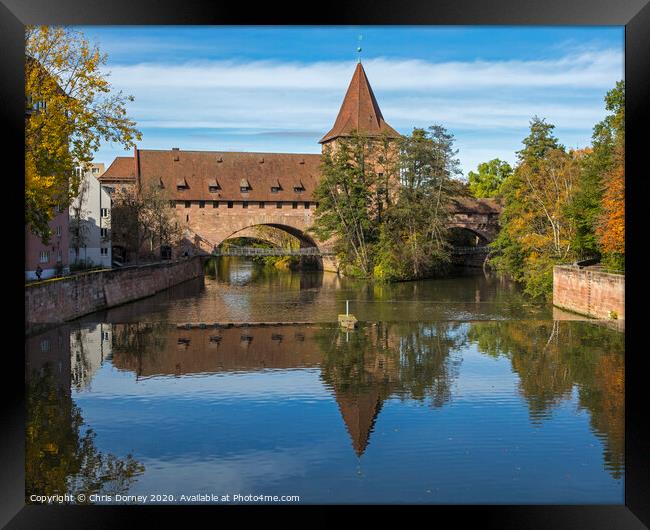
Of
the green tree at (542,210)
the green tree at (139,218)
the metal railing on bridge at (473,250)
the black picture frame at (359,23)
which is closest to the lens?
the black picture frame at (359,23)

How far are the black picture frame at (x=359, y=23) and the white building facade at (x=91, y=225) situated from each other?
1154 inches

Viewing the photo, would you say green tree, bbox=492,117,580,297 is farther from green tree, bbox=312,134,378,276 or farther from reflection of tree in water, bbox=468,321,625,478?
green tree, bbox=312,134,378,276

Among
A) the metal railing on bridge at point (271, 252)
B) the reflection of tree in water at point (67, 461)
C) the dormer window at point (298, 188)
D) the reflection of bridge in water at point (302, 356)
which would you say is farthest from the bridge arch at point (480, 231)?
the reflection of tree in water at point (67, 461)

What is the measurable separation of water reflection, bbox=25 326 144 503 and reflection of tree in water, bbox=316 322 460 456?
3.29 meters

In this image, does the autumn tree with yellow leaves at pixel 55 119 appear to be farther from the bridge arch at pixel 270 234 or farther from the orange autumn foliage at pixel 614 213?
the bridge arch at pixel 270 234

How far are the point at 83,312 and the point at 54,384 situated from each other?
11.1 metres

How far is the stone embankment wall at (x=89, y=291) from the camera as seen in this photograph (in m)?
22.7

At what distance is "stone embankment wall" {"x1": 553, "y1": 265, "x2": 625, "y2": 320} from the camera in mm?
24984

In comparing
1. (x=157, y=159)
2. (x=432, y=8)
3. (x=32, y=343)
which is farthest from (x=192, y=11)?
(x=157, y=159)

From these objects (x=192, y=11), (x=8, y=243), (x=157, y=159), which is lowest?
(x=8, y=243)

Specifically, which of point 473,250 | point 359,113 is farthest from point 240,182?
point 473,250

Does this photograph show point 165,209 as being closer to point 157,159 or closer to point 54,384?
point 157,159

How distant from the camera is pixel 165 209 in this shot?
155 ft

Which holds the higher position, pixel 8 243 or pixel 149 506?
pixel 8 243
